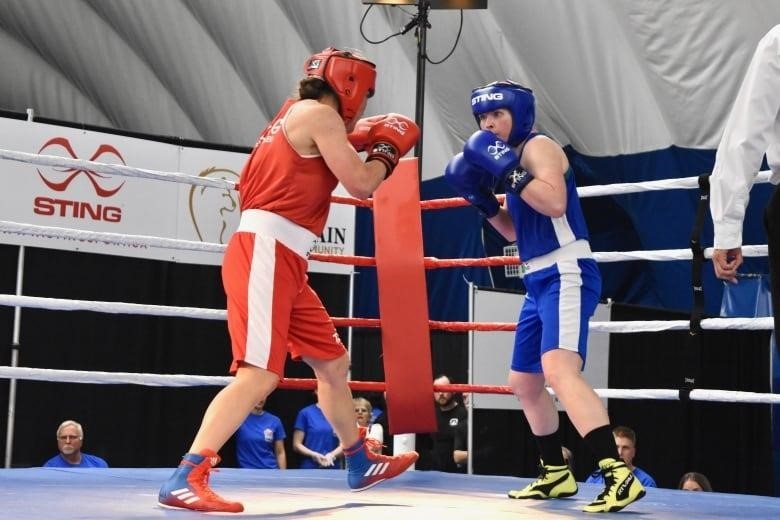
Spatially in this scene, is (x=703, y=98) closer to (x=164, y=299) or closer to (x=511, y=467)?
(x=511, y=467)

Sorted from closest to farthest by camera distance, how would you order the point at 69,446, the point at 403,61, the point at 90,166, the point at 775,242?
the point at 775,242 → the point at 90,166 → the point at 69,446 → the point at 403,61

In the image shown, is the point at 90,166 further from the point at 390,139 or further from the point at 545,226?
the point at 545,226

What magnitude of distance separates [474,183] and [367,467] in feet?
2.67

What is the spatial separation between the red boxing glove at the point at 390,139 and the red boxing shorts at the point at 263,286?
27cm

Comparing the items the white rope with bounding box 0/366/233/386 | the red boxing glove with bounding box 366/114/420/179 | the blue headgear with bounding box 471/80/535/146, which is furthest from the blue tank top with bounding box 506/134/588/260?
the white rope with bounding box 0/366/233/386

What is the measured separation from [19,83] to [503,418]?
9.10 metres

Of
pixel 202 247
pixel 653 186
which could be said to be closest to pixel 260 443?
pixel 202 247

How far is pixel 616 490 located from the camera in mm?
2578

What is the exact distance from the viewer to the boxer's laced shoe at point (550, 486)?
2.92 m

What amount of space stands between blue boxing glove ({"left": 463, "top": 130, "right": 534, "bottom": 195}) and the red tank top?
1.29 feet

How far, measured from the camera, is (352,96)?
2760 millimetres

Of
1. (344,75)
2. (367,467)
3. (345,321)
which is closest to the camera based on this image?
(344,75)

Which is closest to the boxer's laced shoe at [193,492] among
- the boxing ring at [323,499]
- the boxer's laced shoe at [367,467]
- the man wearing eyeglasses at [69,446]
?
the boxing ring at [323,499]

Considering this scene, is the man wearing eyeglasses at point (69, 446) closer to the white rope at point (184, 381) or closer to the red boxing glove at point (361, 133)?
the white rope at point (184, 381)
